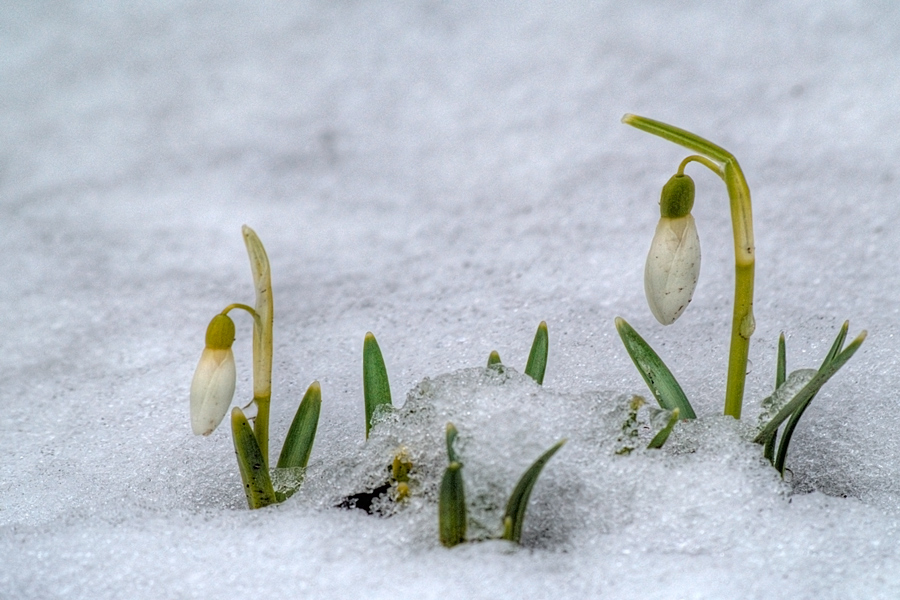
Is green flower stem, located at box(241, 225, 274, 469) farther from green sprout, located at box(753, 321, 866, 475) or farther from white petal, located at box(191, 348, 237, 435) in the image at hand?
green sprout, located at box(753, 321, 866, 475)

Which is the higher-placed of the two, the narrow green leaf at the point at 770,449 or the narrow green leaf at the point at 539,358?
the narrow green leaf at the point at 539,358

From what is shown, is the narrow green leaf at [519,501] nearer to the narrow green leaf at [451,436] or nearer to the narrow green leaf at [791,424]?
the narrow green leaf at [451,436]

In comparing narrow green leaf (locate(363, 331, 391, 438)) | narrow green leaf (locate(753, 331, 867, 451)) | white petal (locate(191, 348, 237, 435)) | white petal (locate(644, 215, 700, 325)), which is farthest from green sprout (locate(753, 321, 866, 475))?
white petal (locate(191, 348, 237, 435))

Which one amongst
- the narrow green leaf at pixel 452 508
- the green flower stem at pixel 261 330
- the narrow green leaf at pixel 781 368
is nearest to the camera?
the narrow green leaf at pixel 452 508

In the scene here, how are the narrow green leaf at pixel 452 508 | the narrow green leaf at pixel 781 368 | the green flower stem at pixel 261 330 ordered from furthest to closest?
the narrow green leaf at pixel 781 368, the green flower stem at pixel 261 330, the narrow green leaf at pixel 452 508

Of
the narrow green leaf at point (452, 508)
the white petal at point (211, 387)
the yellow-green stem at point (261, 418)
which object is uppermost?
the white petal at point (211, 387)

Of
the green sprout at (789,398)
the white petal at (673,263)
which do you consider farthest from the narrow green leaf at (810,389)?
the white petal at (673,263)

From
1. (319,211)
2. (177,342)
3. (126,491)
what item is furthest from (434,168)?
(126,491)
